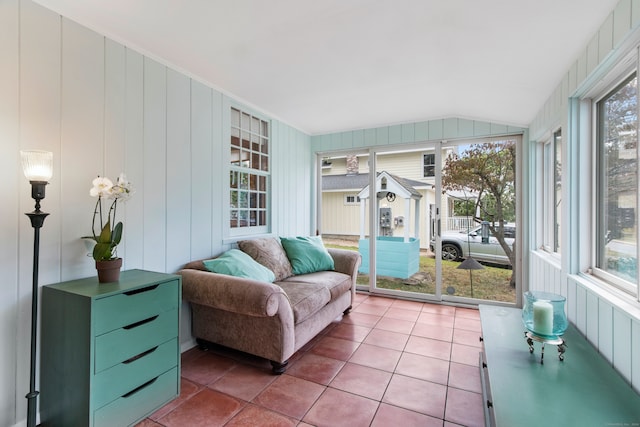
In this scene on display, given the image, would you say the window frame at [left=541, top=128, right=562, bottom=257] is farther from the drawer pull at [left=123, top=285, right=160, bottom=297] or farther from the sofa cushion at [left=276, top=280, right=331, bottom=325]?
the drawer pull at [left=123, top=285, right=160, bottom=297]

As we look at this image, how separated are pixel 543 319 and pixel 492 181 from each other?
2433mm

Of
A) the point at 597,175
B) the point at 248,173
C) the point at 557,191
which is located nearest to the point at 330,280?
the point at 248,173

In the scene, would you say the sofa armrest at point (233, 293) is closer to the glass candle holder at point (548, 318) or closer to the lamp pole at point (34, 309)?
the lamp pole at point (34, 309)

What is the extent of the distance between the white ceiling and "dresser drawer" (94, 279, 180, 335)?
1666 mm

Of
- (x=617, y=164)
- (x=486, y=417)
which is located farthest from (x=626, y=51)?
(x=486, y=417)

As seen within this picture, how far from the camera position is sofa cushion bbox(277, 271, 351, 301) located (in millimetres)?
2828

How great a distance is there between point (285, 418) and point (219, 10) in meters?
2.43

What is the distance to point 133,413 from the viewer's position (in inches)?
64.9

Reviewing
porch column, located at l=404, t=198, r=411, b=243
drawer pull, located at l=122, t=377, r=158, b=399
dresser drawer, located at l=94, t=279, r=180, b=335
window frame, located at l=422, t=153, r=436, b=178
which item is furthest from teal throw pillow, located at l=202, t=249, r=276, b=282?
window frame, located at l=422, t=153, r=436, b=178

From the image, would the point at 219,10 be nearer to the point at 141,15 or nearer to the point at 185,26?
the point at 185,26

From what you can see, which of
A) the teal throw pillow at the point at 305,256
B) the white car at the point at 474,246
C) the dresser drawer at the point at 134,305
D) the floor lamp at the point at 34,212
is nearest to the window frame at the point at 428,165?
the white car at the point at 474,246

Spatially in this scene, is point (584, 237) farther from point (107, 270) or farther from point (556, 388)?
point (107, 270)

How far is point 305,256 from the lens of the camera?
330 cm

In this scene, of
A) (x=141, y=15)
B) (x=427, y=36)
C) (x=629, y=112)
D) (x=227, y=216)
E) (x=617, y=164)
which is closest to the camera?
(x=629, y=112)
